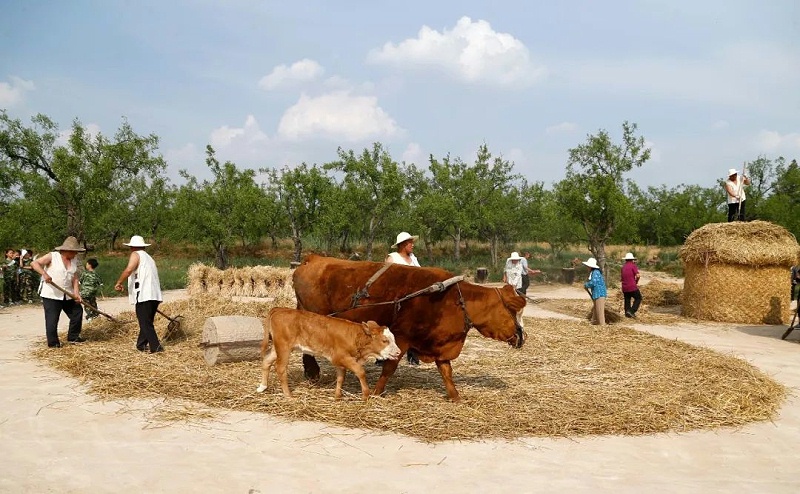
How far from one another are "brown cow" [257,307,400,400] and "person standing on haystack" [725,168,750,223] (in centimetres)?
1249

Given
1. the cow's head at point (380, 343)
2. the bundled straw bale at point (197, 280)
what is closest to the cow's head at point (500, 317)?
the cow's head at point (380, 343)

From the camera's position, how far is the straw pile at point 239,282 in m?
17.7

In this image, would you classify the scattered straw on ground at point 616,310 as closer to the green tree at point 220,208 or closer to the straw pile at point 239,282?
the straw pile at point 239,282

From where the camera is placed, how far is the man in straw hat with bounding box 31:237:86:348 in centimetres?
938

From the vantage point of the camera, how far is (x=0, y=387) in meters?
7.11

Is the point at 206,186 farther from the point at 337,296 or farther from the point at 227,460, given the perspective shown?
the point at 227,460

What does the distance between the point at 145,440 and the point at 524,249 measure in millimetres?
41780

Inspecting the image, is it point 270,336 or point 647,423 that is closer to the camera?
point 647,423

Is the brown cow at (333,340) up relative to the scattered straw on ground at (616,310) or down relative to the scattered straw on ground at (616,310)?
up

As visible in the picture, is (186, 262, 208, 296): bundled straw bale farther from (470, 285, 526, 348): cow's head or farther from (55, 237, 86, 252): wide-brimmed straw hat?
(470, 285, 526, 348): cow's head

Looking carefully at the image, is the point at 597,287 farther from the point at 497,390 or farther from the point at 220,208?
the point at 220,208

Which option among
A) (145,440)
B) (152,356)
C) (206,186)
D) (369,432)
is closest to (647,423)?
(369,432)

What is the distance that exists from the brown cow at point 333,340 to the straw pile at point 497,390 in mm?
387

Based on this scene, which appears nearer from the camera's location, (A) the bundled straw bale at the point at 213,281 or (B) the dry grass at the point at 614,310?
(B) the dry grass at the point at 614,310
